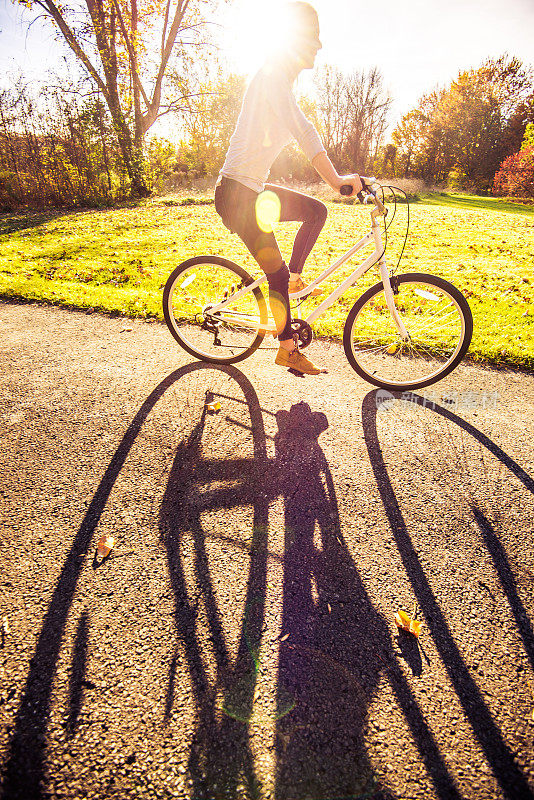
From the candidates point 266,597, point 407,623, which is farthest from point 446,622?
point 266,597

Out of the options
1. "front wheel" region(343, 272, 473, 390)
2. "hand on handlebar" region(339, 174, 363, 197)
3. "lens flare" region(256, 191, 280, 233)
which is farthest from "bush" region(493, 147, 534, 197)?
"lens flare" region(256, 191, 280, 233)

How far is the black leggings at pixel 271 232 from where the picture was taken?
3145 mm

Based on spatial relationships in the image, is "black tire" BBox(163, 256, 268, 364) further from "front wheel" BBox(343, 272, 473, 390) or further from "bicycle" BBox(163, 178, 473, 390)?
"front wheel" BBox(343, 272, 473, 390)

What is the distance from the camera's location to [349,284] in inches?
140

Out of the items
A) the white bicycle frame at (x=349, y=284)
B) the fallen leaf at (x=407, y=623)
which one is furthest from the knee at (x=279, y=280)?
the fallen leaf at (x=407, y=623)

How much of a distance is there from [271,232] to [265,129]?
2.23 feet

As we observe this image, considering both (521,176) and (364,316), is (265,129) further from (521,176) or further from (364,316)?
(521,176)

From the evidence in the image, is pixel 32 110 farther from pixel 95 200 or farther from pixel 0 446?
pixel 0 446

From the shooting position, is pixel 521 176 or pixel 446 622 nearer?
pixel 446 622

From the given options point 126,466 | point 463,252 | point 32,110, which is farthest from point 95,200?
point 126,466

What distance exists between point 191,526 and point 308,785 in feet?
4.02

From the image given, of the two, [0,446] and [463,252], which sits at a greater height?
[463,252]

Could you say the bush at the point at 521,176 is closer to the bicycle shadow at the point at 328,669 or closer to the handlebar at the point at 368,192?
the handlebar at the point at 368,192

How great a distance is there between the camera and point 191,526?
229 centimetres
